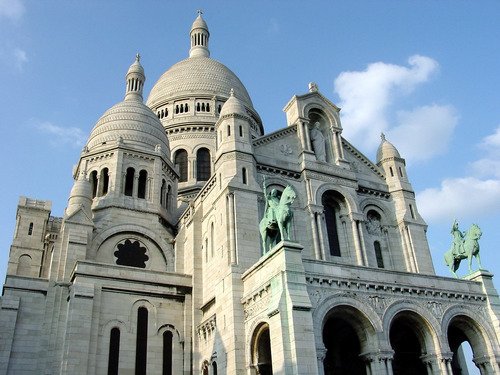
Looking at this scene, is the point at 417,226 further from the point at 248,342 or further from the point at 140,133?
the point at 140,133

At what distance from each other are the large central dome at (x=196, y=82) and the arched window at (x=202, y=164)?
24.4ft

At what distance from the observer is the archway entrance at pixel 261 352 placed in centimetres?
2388

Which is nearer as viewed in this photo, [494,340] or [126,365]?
[494,340]

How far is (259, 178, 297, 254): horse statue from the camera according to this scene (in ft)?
78.9

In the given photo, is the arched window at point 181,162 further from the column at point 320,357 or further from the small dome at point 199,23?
the column at point 320,357

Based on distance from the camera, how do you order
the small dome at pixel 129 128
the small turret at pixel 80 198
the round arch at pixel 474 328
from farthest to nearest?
the small dome at pixel 129 128
the small turret at pixel 80 198
the round arch at pixel 474 328

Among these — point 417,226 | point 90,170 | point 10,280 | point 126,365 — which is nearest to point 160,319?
point 126,365

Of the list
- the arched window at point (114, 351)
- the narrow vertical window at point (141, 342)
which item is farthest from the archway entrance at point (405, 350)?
the arched window at point (114, 351)

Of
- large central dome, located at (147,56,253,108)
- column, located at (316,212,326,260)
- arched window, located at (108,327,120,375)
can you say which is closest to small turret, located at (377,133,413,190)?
column, located at (316,212,326,260)

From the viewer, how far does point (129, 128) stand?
132 feet

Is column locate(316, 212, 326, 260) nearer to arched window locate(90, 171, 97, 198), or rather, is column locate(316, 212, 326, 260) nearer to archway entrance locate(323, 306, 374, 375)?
archway entrance locate(323, 306, 374, 375)

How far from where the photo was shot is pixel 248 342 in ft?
79.0

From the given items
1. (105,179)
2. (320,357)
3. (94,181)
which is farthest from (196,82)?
(320,357)

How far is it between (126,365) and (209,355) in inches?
178
